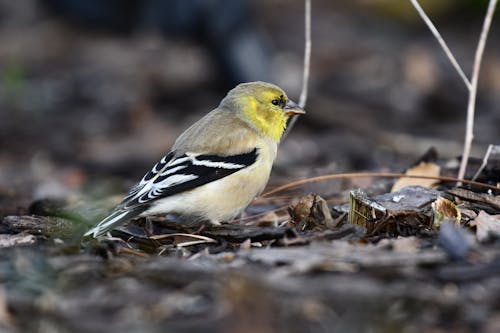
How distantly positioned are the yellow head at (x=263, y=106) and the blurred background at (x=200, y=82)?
736 mm

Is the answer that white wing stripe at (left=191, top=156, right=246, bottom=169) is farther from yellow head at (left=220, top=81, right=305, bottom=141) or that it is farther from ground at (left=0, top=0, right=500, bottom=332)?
yellow head at (left=220, top=81, right=305, bottom=141)

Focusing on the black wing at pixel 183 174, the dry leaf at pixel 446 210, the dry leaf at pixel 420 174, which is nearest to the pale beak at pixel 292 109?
the black wing at pixel 183 174

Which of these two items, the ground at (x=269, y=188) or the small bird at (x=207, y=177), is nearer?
the ground at (x=269, y=188)

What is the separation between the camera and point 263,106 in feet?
19.2

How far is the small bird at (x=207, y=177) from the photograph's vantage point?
189 inches

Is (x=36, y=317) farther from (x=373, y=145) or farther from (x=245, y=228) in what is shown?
(x=373, y=145)

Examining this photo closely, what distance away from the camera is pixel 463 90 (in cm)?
1077

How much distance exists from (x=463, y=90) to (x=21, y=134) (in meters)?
5.98

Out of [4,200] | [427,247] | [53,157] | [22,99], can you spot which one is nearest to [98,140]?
[53,157]

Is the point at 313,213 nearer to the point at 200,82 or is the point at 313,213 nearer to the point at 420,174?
the point at 420,174

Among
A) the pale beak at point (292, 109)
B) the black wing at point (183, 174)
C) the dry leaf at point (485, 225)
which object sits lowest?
the dry leaf at point (485, 225)

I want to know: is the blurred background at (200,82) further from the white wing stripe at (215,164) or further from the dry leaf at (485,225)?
the dry leaf at (485,225)

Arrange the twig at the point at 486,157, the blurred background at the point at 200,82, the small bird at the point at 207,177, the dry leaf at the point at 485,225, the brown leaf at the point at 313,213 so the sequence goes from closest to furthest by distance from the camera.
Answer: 1. the dry leaf at the point at 485,225
2. the brown leaf at the point at 313,213
3. the small bird at the point at 207,177
4. the twig at the point at 486,157
5. the blurred background at the point at 200,82

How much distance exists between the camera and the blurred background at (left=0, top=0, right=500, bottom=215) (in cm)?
884
